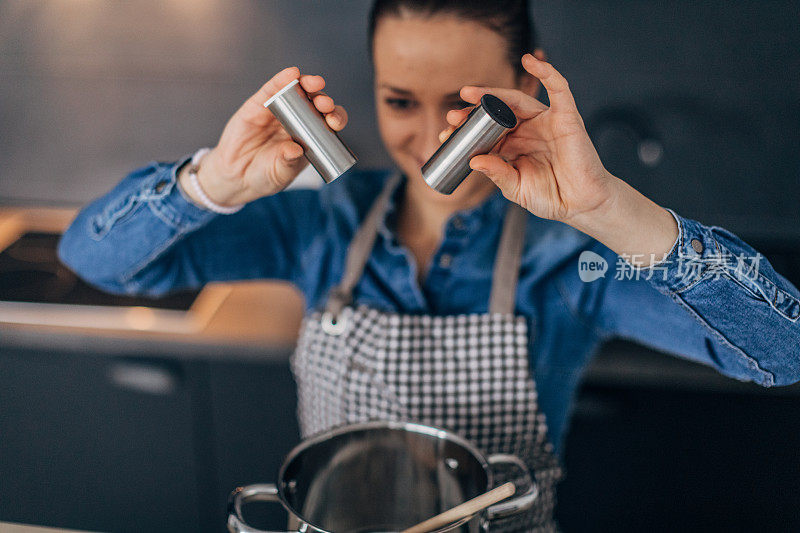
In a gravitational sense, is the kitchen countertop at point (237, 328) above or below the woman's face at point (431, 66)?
below

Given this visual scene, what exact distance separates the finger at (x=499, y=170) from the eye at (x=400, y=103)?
7cm

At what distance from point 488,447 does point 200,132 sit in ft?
1.09

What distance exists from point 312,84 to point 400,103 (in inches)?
3.2

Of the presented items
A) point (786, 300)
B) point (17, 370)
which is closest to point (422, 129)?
point (786, 300)

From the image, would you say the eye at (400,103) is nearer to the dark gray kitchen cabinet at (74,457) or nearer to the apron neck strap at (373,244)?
the apron neck strap at (373,244)

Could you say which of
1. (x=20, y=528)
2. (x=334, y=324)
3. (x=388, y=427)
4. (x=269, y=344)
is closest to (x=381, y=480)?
(x=388, y=427)

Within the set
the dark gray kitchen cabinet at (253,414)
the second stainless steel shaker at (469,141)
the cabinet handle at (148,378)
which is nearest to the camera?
the second stainless steel shaker at (469,141)

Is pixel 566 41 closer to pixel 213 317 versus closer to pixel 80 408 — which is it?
pixel 80 408

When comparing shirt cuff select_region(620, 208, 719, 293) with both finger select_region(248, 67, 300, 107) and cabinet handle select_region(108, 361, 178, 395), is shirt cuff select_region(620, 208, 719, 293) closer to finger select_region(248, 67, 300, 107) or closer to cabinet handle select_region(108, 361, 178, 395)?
finger select_region(248, 67, 300, 107)

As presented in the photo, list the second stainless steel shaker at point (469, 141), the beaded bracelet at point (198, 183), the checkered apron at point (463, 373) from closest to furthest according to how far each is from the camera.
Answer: the second stainless steel shaker at point (469, 141)
the beaded bracelet at point (198, 183)
the checkered apron at point (463, 373)

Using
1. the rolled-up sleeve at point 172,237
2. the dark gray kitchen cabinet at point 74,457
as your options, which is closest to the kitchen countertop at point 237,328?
the rolled-up sleeve at point 172,237

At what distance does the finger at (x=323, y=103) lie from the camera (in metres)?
0.32

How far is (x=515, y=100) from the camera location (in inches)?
13.1

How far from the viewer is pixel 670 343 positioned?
0.48 m
